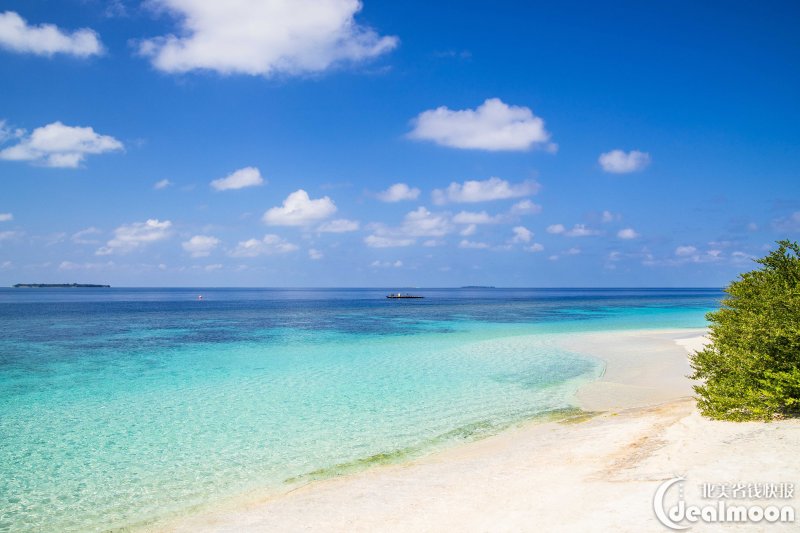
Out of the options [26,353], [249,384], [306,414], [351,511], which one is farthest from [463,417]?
[26,353]

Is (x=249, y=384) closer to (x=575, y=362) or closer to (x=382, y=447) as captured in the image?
(x=382, y=447)

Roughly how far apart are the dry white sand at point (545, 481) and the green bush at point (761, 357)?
60cm

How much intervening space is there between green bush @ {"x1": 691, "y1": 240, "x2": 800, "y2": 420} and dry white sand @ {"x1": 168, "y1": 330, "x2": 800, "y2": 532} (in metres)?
0.60

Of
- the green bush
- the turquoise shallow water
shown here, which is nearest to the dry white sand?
the green bush

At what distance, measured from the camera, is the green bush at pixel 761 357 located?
10.7 meters

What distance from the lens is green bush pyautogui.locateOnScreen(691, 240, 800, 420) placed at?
35.1ft

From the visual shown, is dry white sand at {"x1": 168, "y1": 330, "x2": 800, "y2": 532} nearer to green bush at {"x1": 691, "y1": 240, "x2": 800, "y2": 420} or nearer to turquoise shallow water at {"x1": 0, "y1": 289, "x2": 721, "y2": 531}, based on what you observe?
green bush at {"x1": 691, "y1": 240, "x2": 800, "y2": 420}

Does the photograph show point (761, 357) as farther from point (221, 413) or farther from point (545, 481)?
point (221, 413)

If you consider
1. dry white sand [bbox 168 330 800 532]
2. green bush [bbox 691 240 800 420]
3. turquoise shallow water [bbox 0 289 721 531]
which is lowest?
turquoise shallow water [bbox 0 289 721 531]

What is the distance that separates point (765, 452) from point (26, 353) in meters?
42.0

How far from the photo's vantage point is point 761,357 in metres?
11.0

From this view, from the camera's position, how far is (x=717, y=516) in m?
6.90

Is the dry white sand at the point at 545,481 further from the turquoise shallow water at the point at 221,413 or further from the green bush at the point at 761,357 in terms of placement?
the turquoise shallow water at the point at 221,413

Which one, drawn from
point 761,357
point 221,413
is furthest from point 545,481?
point 221,413
